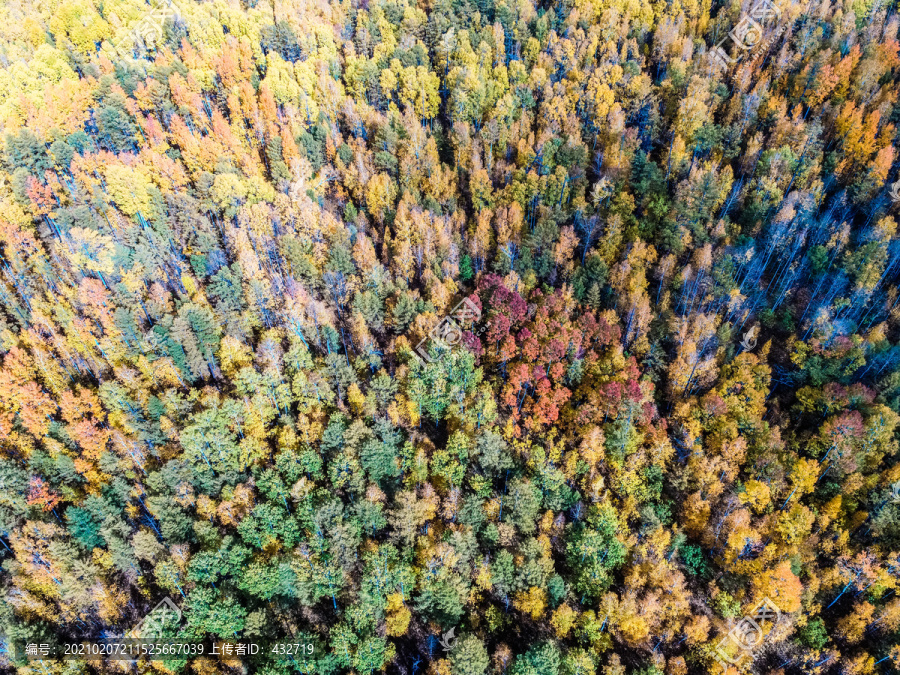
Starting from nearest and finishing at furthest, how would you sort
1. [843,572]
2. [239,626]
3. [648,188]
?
[239,626] < [843,572] < [648,188]

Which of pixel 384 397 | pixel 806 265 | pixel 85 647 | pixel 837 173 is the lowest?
pixel 85 647

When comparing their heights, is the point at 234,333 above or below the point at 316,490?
above

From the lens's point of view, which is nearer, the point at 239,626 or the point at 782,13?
the point at 239,626

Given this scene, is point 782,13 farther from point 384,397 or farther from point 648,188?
point 384,397

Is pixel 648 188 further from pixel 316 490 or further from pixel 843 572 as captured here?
pixel 316 490

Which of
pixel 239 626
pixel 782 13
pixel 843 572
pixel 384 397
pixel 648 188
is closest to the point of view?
Answer: pixel 239 626

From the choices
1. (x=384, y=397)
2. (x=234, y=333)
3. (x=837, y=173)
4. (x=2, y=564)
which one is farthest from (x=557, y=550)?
(x=837, y=173)

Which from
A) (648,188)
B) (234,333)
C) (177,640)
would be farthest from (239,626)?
(648,188)
